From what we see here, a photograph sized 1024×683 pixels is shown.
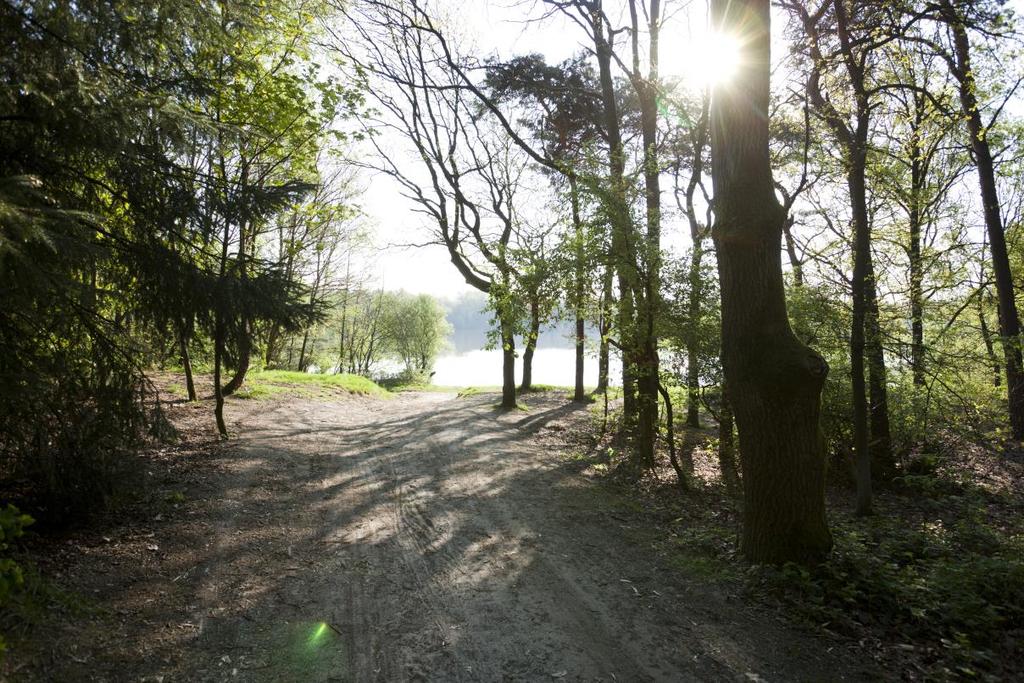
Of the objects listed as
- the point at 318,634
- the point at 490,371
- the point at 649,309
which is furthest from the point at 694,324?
Answer: the point at 490,371

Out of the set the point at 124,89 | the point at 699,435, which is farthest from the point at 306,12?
the point at 699,435

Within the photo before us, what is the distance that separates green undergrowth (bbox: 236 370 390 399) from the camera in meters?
15.6

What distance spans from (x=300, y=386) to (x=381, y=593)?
50.3 ft

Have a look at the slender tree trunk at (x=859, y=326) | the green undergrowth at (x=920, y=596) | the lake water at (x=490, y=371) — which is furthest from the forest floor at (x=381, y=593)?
the lake water at (x=490, y=371)

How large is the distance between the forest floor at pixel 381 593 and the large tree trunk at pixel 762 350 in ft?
3.16

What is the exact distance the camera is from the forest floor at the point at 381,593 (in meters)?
3.72

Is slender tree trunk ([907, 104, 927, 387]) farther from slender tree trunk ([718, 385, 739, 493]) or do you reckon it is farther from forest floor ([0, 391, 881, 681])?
forest floor ([0, 391, 881, 681])

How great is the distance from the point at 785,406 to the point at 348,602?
4.38m

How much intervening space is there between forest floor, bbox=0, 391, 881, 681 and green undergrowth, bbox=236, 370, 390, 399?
7.56 metres

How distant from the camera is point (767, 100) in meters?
5.24

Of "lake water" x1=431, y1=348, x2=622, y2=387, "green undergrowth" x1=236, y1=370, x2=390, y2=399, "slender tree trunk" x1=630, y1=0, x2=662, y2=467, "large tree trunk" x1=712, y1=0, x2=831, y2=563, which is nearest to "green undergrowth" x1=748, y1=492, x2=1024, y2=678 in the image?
"large tree trunk" x1=712, y1=0, x2=831, y2=563

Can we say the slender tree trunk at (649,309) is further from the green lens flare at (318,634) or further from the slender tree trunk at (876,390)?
the green lens flare at (318,634)

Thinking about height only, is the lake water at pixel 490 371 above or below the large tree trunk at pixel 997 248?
below

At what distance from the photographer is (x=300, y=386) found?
18.7m
